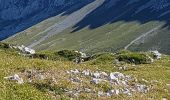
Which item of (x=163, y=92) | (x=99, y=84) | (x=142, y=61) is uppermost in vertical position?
(x=99, y=84)

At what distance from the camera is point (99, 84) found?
1081 inches

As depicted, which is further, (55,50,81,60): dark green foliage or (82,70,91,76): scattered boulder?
(55,50,81,60): dark green foliage

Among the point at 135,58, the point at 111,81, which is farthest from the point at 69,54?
the point at 111,81

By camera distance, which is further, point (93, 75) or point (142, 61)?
point (142, 61)

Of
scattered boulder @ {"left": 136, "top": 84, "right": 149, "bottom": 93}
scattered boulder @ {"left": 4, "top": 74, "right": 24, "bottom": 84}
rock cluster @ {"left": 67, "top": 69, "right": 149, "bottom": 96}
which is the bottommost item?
scattered boulder @ {"left": 136, "top": 84, "right": 149, "bottom": 93}

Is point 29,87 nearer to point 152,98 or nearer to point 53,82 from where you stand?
point 53,82

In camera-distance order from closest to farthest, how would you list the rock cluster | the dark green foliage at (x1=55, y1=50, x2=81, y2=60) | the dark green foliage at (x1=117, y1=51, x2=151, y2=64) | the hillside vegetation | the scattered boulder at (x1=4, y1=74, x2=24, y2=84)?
the hillside vegetation
the scattered boulder at (x1=4, y1=74, x2=24, y2=84)
the rock cluster
the dark green foliage at (x1=117, y1=51, x2=151, y2=64)
the dark green foliage at (x1=55, y1=50, x2=81, y2=60)

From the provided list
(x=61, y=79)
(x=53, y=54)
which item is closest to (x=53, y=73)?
(x=61, y=79)

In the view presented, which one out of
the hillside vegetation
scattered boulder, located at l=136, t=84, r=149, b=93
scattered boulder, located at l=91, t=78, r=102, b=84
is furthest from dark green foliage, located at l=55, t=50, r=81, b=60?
scattered boulder, located at l=91, t=78, r=102, b=84

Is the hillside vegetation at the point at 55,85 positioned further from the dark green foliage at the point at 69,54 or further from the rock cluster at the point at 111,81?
the dark green foliage at the point at 69,54

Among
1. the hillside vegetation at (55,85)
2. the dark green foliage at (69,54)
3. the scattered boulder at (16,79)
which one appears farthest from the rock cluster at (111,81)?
the dark green foliage at (69,54)

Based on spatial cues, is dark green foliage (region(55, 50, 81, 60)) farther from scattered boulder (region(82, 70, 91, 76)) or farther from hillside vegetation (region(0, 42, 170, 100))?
scattered boulder (region(82, 70, 91, 76))

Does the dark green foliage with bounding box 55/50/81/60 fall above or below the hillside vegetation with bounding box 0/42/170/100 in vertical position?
below

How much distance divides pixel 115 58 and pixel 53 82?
2984 centimetres
